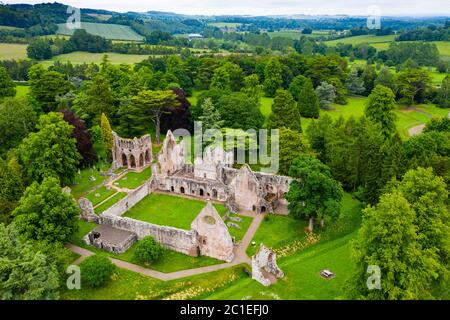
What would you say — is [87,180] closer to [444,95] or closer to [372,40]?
[444,95]

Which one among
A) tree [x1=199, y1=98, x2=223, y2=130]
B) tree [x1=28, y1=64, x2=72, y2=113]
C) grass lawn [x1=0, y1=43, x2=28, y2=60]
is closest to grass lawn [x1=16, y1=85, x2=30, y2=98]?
tree [x1=28, y1=64, x2=72, y2=113]

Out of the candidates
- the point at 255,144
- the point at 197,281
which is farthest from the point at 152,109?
the point at 197,281

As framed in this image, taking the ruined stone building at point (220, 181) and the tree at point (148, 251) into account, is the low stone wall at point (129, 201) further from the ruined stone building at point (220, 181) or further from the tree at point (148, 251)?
the tree at point (148, 251)

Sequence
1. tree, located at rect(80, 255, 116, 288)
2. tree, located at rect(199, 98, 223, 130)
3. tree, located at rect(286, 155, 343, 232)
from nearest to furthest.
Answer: tree, located at rect(80, 255, 116, 288)
tree, located at rect(286, 155, 343, 232)
tree, located at rect(199, 98, 223, 130)

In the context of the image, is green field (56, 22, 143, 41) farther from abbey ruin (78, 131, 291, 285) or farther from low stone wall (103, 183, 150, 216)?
low stone wall (103, 183, 150, 216)

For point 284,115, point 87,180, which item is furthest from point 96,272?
point 284,115

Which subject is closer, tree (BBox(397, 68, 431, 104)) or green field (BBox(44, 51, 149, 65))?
tree (BBox(397, 68, 431, 104))

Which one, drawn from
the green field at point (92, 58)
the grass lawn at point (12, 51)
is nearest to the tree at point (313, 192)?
the green field at point (92, 58)
